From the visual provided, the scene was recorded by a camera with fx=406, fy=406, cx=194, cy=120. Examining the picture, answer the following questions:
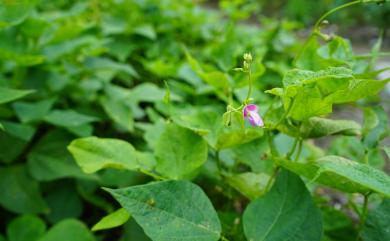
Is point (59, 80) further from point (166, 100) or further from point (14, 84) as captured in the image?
point (166, 100)

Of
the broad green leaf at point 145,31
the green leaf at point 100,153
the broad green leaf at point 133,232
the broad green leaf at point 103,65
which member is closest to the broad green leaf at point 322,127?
the green leaf at point 100,153

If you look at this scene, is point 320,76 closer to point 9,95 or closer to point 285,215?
A: point 285,215

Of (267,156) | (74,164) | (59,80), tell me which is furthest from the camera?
(59,80)

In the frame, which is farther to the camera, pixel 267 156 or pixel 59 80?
pixel 59 80

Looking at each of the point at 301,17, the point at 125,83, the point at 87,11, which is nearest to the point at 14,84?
the point at 125,83

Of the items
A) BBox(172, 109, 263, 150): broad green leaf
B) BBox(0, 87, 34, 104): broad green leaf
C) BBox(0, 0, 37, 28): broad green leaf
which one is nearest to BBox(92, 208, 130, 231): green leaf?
BBox(172, 109, 263, 150): broad green leaf

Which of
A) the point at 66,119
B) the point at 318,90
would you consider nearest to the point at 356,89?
the point at 318,90

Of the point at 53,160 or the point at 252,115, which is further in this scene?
the point at 53,160
